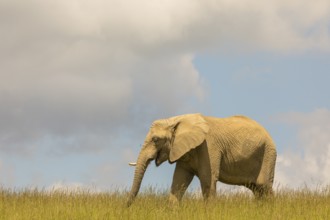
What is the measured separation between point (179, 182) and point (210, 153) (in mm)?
943

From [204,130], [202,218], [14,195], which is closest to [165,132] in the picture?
[204,130]

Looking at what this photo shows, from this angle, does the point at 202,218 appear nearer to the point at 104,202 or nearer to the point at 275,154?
the point at 104,202

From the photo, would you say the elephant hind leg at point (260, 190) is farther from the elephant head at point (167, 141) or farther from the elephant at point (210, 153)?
the elephant head at point (167, 141)

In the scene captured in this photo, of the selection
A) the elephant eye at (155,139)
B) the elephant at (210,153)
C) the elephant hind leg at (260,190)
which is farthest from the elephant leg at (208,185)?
the elephant hind leg at (260,190)

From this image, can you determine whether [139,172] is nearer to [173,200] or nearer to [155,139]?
[155,139]

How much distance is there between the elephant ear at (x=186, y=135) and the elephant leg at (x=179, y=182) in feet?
1.77

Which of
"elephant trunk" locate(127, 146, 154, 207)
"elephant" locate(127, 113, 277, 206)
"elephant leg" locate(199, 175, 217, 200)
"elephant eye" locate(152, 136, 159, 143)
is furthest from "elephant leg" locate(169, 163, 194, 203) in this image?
"elephant eye" locate(152, 136, 159, 143)

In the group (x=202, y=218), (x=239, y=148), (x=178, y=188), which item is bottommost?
(x=202, y=218)

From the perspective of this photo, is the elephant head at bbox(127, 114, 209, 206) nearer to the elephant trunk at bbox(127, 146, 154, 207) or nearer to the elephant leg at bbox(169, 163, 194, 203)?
the elephant trunk at bbox(127, 146, 154, 207)

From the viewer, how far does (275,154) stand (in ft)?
53.8

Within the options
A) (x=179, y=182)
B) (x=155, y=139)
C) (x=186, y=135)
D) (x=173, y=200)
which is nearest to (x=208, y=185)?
(x=179, y=182)

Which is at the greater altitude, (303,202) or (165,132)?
(165,132)

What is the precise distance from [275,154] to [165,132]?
336 cm

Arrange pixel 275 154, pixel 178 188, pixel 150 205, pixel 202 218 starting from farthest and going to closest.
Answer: pixel 275 154
pixel 178 188
pixel 150 205
pixel 202 218
